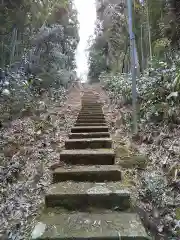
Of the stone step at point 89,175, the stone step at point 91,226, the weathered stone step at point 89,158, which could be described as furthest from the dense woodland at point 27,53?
the stone step at point 91,226

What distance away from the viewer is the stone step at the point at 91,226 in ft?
6.63

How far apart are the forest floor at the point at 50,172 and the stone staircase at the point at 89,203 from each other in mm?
191

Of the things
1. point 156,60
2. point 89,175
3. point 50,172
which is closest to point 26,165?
point 50,172

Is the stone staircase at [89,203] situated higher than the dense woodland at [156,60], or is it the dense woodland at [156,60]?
the dense woodland at [156,60]

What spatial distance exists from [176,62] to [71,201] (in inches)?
160

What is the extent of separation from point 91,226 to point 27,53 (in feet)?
25.7

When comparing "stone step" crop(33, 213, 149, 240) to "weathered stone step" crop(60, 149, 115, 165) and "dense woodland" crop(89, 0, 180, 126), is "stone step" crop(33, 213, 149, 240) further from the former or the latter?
"dense woodland" crop(89, 0, 180, 126)

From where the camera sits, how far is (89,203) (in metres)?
2.52

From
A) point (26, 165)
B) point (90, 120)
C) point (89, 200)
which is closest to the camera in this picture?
point (89, 200)

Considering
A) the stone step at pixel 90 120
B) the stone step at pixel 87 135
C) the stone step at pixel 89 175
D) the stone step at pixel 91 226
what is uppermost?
the stone step at pixel 90 120

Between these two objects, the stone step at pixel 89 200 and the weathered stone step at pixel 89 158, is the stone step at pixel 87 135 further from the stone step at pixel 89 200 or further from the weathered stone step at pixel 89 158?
the stone step at pixel 89 200


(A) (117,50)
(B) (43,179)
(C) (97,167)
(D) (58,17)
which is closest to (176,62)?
(C) (97,167)

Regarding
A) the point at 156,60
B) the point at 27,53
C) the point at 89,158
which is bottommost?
the point at 89,158

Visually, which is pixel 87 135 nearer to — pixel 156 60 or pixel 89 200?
pixel 89 200
